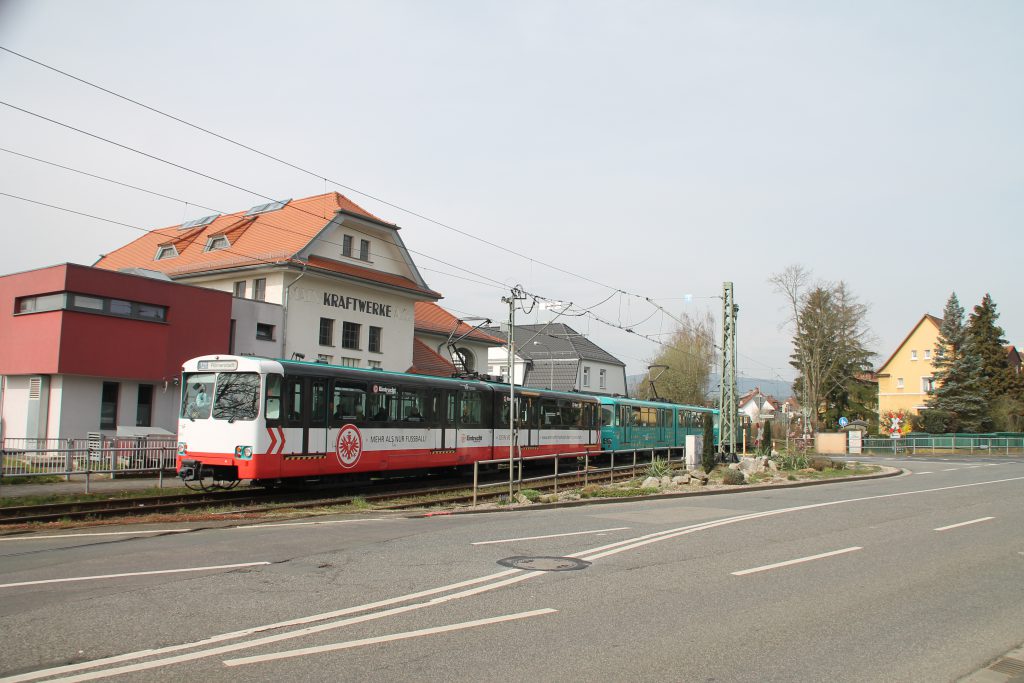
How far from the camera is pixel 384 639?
6.04 metres

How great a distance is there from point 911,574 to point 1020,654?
3272mm

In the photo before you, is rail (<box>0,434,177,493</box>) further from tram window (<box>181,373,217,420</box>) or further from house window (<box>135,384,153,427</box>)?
house window (<box>135,384,153,427</box>)

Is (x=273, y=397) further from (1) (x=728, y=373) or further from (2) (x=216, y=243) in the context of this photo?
(2) (x=216, y=243)

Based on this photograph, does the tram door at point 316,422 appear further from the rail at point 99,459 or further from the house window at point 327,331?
the house window at point 327,331

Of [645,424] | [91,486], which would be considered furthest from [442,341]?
[91,486]

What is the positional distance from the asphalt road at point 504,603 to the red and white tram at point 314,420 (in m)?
4.50

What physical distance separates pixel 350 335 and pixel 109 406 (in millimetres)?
11769

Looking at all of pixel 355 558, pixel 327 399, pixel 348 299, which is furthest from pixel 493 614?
pixel 348 299

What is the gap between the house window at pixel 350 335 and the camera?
36.2 meters

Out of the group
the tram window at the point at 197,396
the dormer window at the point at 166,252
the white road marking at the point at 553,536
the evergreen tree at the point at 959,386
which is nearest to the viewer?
the white road marking at the point at 553,536

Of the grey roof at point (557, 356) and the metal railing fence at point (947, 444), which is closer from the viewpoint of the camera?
the metal railing fence at point (947, 444)

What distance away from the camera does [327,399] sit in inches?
723

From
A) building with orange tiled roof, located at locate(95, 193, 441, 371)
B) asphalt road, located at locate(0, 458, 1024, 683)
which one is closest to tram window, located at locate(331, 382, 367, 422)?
asphalt road, located at locate(0, 458, 1024, 683)

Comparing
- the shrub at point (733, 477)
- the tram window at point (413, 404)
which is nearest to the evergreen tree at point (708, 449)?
the shrub at point (733, 477)
